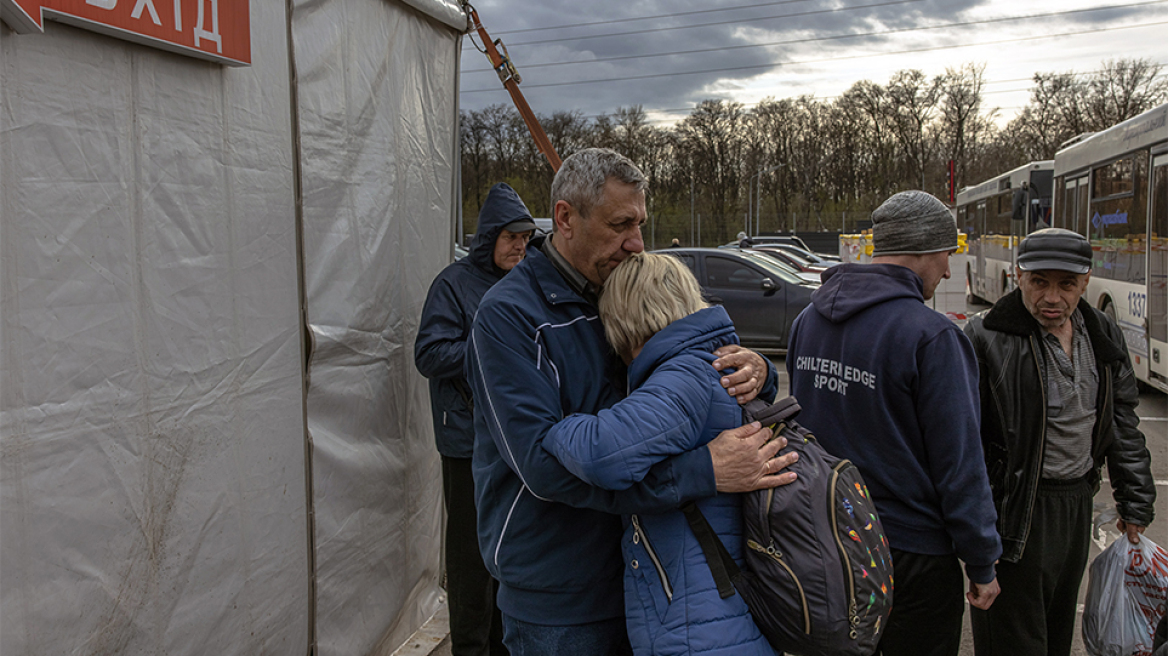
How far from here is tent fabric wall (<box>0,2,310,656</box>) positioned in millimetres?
1848

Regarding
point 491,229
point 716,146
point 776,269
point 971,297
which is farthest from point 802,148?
point 491,229

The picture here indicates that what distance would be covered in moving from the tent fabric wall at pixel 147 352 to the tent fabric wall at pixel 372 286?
6.3 inches

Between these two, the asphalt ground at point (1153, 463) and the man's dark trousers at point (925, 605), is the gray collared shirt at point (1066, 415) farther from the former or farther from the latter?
the asphalt ground at point (1153, 463)

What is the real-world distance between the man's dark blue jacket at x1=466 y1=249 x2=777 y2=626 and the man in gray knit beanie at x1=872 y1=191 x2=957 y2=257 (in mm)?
755

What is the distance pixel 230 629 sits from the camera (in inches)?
96.3

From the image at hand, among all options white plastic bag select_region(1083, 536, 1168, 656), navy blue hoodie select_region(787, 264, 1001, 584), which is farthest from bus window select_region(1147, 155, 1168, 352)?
navy blue hoodie select_region(787, 264, 1001, 584)

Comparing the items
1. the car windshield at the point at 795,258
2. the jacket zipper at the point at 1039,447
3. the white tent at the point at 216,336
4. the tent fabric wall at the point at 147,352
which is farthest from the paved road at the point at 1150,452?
the car windshield at the point at 795,258

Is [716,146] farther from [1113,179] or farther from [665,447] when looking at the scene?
[665,447]

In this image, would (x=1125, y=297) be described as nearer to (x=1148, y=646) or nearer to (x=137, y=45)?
(x=1148, y=646)

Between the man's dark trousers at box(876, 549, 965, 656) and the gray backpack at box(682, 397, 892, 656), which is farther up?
the gray backpack at box(682, 397, 892, 656)

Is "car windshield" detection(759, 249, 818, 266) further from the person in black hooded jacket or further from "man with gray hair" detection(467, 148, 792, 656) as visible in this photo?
"man with gray hair" detection(467, 148, 792, 656)

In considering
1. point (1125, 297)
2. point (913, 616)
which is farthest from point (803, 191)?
point (913, 616)

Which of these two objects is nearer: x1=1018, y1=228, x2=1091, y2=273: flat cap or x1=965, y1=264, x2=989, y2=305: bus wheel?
x1=1018, y1=228, x2=1091, y2=273: flat cap

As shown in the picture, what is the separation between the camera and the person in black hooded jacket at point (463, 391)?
3082 millimetres
